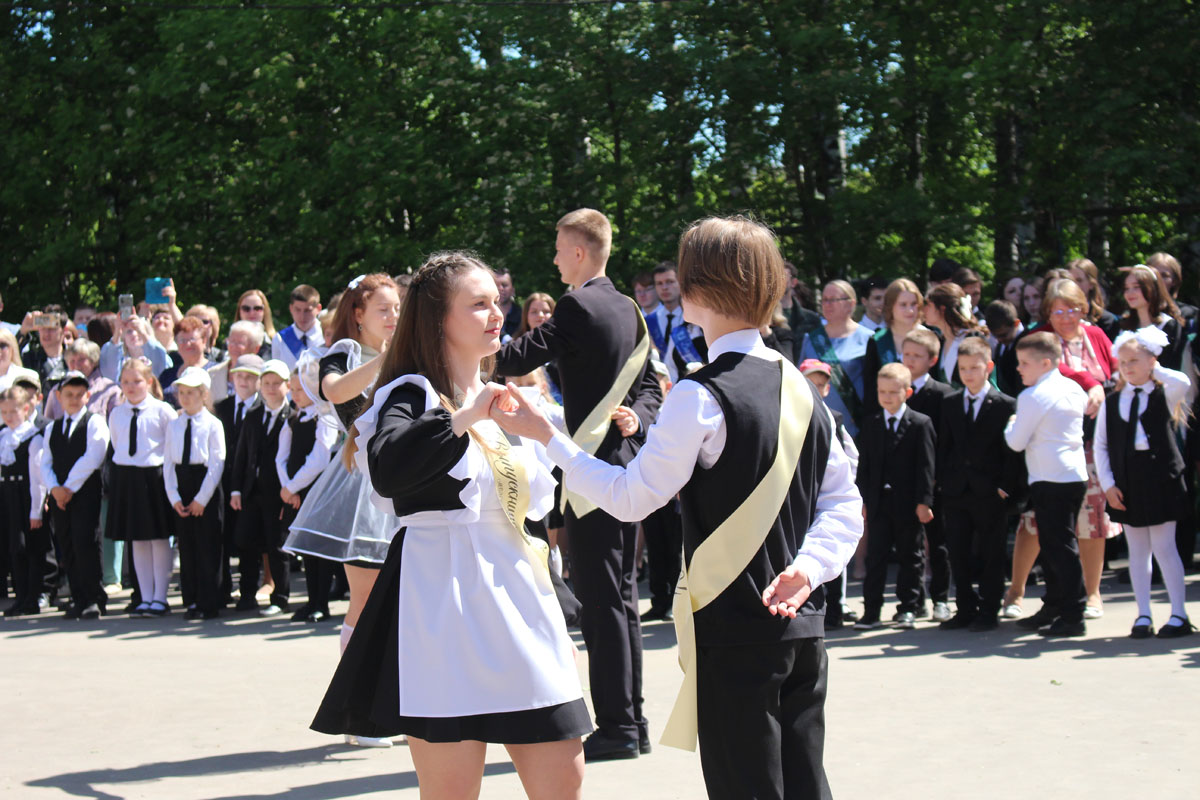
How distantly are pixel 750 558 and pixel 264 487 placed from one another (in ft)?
25.3

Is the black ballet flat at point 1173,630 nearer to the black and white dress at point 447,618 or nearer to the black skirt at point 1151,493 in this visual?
the black skirt at point 1151,493

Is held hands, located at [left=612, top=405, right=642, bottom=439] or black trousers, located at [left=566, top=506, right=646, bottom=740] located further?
black trousers, located at [left=566, top=506, right=646, bottom=740]

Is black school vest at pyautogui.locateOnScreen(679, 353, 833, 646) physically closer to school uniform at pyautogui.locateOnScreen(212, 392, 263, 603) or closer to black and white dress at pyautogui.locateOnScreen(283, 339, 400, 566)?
black and white dress at pyautogui.locateOnScreen(283, 339, 400, 566)

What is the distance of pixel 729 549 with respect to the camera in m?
3.53

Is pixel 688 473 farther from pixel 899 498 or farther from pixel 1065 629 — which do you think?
pixel 899 498

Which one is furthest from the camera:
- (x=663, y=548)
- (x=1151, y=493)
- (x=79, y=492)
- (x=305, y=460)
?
(x=79, y=492)

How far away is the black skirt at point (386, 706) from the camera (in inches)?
150

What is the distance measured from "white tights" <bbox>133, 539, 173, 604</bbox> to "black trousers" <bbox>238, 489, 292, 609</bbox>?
0.58 m

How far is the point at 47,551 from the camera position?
11.4m

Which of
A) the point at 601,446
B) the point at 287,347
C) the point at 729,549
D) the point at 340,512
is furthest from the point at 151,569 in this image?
the point at 729,549

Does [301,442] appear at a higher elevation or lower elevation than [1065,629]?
higher

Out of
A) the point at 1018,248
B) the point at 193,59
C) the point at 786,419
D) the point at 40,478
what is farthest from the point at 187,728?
the point at 193,59

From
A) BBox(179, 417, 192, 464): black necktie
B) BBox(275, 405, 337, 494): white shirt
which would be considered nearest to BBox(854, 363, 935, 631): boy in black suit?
BBox(275, 405, 337, 494): white shirt

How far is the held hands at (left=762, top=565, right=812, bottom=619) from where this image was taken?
347 cm
